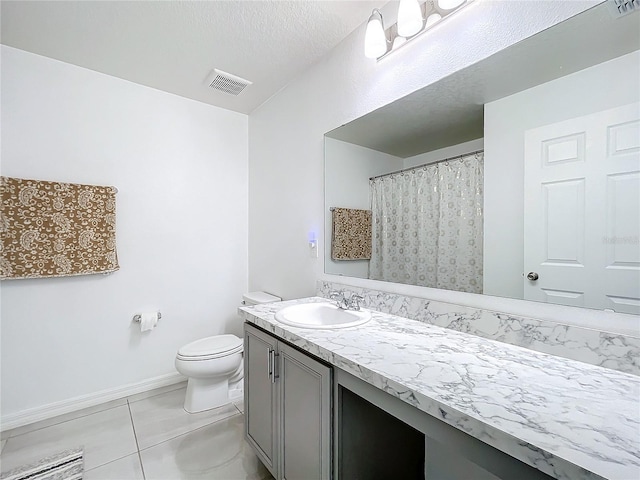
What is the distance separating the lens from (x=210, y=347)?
2.01m

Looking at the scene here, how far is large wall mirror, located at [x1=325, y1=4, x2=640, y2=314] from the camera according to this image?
85cm

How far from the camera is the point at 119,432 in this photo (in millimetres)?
1803

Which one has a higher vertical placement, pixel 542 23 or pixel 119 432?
pixel 542 23

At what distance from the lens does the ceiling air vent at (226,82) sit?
2141mm

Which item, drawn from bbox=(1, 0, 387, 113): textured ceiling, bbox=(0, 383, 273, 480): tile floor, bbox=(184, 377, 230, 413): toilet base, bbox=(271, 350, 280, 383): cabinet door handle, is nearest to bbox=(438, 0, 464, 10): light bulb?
Answer: bbox=(1, 0, 387, 113): textured ceiling

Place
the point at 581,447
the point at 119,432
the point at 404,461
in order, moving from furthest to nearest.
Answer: the point at 119,432 → the point at 404,461 → the point at 581,447

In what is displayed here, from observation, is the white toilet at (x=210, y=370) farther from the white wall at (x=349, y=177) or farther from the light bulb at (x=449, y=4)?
the light bulb at (x=449, y=4)

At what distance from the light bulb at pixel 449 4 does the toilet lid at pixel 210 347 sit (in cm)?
220

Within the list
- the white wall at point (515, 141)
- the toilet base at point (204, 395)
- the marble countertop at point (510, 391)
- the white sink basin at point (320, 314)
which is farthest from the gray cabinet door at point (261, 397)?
the white wall at point (515, 141)

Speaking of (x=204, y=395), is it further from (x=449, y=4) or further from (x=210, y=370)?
(x=449, y=4)

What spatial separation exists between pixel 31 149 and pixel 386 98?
227 cm

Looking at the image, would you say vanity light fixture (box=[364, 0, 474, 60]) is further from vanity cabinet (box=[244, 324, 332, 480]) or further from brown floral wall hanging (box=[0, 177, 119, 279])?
brown floral wall hanging (box=[0, 177, 119, 279])

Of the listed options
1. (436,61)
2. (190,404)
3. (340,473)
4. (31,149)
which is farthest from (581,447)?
(31,149)

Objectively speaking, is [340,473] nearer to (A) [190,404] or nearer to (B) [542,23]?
(A) [190,404]
